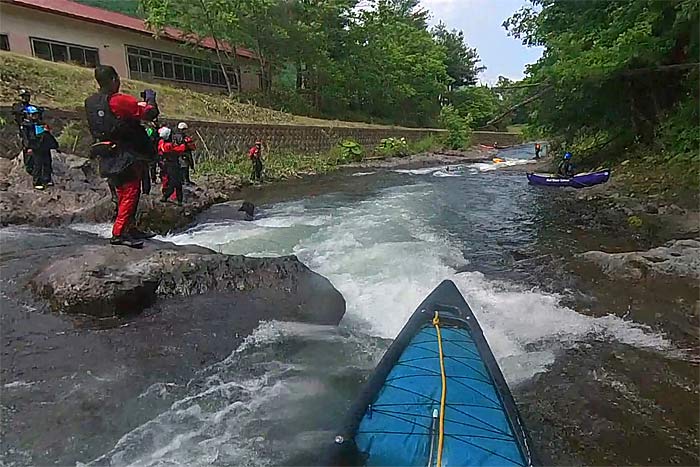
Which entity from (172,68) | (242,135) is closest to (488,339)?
(242,135)

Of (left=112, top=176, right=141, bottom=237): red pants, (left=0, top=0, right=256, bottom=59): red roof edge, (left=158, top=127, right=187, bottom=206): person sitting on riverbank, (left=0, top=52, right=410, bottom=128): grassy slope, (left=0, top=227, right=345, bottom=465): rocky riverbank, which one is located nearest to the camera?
(left=0, top=227, right=345, bottom=465): rocky riverbank

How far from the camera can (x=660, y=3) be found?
10.3 m

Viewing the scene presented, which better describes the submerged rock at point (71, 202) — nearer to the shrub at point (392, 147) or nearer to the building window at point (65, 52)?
the building window at point (65, 52)

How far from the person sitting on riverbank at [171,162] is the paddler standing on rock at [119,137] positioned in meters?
3.49

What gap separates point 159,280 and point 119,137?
1.45 metres

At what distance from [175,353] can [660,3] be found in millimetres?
11280

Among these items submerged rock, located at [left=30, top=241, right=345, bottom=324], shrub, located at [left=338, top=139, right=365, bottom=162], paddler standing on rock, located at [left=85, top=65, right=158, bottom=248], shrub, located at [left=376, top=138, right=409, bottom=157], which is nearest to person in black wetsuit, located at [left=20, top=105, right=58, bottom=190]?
submerged rock, located at [left=30, top=241, right=345, bottom=324]

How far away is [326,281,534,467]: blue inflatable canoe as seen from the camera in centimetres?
260

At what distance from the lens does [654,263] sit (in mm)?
6703

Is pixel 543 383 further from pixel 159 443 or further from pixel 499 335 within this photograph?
pixel 159 443

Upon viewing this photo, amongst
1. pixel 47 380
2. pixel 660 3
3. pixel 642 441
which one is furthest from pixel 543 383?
pixel 660 3

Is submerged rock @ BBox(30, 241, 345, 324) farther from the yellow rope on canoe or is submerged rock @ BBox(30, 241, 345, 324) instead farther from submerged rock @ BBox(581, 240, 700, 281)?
submerged rock @ BBox(581, 240, 700, 281)

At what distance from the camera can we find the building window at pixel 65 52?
60.5 feet

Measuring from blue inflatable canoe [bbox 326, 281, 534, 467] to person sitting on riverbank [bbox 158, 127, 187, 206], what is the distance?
21.5 feet
